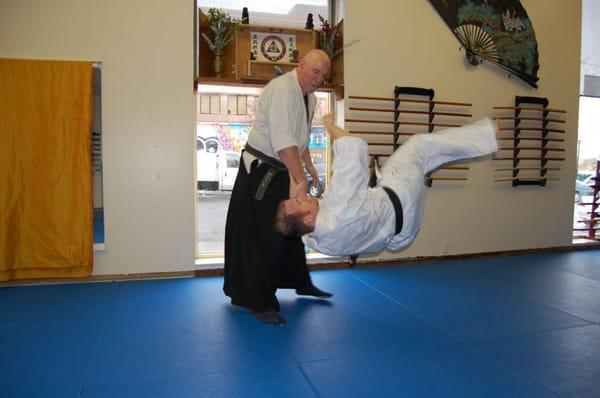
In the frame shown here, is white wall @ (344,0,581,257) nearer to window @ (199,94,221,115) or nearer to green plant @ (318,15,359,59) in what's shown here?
green plant @ (318,15,359,59)

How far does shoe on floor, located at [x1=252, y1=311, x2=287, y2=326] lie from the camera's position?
298cm

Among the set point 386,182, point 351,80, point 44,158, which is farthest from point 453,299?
point 44,158

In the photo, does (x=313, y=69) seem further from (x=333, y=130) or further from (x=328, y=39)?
(x=328, y=39)

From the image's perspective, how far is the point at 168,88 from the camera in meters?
4.07

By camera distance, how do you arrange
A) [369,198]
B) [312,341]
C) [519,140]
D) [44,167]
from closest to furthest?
[369,198]
[312,341]
[44,167]
[519,140]

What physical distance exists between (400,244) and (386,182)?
1.17 feet

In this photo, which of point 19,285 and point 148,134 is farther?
point 148,134

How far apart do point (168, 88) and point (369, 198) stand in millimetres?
2684

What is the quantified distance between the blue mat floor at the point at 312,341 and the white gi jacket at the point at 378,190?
0.71 meters

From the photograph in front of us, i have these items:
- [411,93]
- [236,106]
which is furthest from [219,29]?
[236,106]

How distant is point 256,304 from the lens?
9.88ft

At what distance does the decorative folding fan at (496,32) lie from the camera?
496 cm

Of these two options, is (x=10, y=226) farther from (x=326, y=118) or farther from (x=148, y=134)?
(x=326, y=118)

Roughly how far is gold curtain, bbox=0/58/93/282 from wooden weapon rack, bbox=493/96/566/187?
4.53 m
